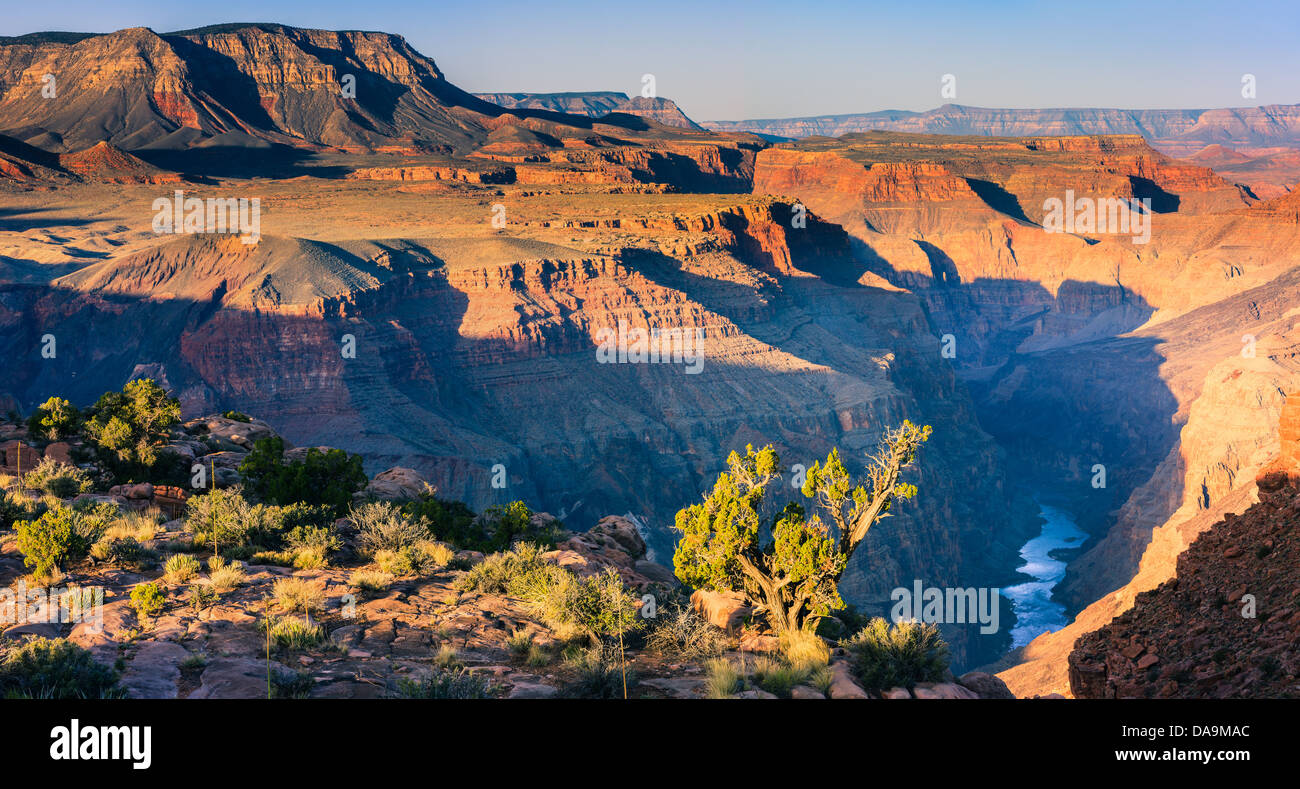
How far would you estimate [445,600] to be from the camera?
61.8ft

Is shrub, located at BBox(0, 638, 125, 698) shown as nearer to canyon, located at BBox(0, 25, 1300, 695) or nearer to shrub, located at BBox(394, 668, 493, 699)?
shrub, located at BBox(394, 668, 493, 699)

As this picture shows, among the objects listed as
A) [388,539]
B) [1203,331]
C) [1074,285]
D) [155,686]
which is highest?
[1074,285]

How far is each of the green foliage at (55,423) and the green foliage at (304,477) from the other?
198 inches

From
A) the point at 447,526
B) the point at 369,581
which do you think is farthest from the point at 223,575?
the point at 447,526

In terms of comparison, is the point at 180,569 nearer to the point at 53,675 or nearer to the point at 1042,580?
the point at 53,675

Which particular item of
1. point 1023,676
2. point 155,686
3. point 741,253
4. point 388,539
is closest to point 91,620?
point 155,686

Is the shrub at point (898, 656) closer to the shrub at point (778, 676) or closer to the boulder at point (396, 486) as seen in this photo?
the shrub at point (778, 676)

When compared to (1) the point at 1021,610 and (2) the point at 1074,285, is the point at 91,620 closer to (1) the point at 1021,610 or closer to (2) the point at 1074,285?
(1) the point at 1021,610

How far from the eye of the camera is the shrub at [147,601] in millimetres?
15641

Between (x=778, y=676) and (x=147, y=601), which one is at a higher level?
(x=147, y=601)

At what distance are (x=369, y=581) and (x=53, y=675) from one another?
24.2 ft

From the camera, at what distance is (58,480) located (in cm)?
2423
